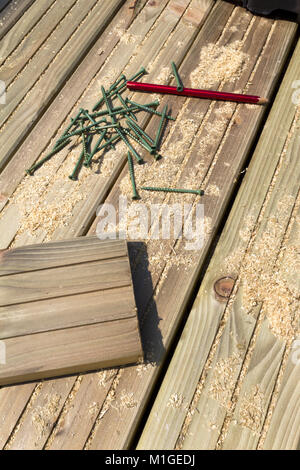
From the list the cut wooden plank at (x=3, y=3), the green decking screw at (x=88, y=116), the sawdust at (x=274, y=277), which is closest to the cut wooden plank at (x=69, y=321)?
the sawdust at (x=274, y=277)

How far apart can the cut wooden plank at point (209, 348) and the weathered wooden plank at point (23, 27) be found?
91.6 inches

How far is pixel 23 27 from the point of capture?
3.76 metres

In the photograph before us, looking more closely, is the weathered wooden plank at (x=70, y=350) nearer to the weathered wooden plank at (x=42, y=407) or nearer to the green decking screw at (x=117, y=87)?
the weathered wooden plank at (x=42, y=407)

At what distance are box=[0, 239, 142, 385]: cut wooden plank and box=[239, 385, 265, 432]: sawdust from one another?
1.94 ft

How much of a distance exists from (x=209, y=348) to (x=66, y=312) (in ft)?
2.58

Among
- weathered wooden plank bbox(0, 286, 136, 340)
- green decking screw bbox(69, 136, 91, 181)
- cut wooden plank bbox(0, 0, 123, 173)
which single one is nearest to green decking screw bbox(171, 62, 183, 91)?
cut wooden plank bbox(0, 0, 123, 173)

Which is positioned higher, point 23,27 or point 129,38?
point 23,27

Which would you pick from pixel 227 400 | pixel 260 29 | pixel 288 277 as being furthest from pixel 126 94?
pixel 227 400

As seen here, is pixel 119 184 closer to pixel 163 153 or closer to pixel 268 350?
pixel 163 153

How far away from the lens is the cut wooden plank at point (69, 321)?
2.15 meters

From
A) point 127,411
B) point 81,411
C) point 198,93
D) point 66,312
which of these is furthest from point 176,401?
point 198,93

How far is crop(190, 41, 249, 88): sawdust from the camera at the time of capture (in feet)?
10.8

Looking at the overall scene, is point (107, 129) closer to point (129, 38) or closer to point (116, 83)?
point (116, 83)
